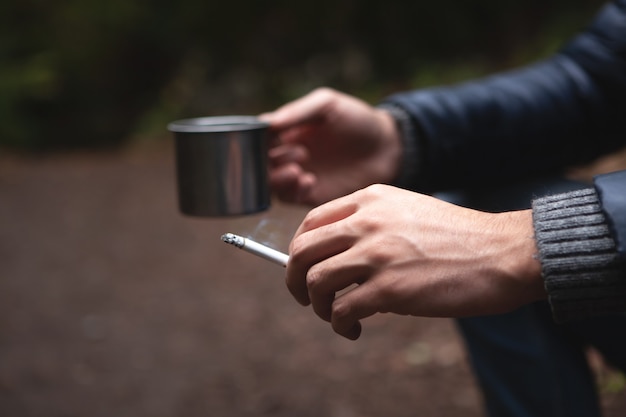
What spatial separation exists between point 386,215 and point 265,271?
11.5 feet

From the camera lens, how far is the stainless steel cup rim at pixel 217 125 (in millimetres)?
1719

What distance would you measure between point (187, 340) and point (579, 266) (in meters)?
2.74

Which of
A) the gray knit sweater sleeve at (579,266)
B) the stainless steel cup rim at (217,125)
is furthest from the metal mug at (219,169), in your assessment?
the gray knit sweater sleeve at (579,266)

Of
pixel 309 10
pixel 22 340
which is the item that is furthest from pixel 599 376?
pixel 309 10

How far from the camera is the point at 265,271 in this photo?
4602 mm

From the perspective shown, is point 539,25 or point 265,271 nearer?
point 265,271

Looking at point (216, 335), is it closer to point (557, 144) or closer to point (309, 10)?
point (557, 144)

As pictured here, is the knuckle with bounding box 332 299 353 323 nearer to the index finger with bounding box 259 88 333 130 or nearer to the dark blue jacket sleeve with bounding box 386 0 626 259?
the index finger with bounding box 259 88 333 130

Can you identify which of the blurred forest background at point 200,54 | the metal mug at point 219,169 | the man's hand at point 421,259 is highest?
the man's hand at point 421,259

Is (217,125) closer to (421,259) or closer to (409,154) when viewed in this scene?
(409,154)

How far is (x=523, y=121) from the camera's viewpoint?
227 cm

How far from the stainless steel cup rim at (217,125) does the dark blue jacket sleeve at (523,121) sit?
57 cm

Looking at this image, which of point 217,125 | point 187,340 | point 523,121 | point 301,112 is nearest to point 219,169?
point 217,125

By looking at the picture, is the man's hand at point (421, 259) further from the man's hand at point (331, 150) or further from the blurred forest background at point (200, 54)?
the blurred forest background at point (200, 54)
